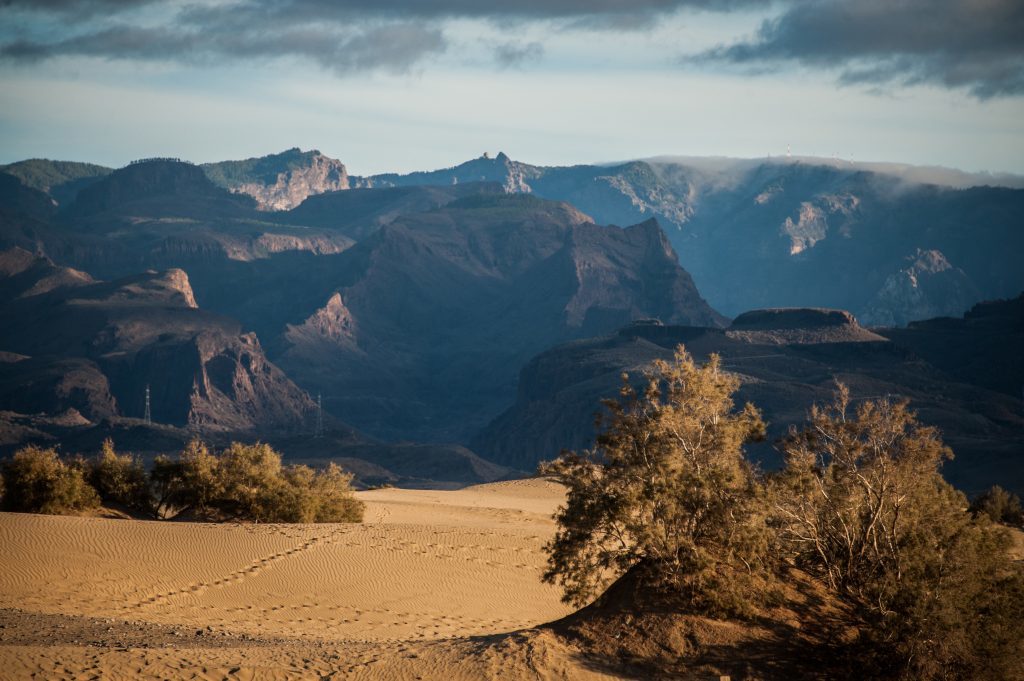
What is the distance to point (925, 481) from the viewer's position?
26.8 metres

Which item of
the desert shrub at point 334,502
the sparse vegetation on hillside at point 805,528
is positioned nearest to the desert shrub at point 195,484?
the desert shrub at point 334,502

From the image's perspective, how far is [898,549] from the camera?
26484 mm

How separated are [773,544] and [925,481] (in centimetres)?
345

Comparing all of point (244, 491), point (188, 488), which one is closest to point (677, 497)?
point (244, 491)

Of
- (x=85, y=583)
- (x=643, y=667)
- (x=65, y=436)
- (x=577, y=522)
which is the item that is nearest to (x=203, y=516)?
(x=85, y=583)

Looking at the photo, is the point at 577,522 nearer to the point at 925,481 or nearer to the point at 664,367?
the point at 664,367

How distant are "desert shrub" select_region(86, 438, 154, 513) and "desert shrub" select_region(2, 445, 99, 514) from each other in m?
3.00

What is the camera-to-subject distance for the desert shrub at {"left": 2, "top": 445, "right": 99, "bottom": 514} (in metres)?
45.4

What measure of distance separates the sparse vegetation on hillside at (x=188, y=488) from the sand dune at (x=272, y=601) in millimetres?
3713

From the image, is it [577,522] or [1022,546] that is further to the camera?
[1022,546]

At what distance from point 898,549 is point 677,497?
4522mm

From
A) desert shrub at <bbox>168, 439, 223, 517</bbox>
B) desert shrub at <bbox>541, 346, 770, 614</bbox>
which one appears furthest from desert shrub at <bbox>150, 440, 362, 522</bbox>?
desert shrub at <bbox>541, 346, 770, 614</bbox>

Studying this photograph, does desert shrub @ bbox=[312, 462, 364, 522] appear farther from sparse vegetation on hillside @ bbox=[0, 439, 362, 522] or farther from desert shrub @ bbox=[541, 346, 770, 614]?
desert shrub @ bbox=[541, 346, 770, 614]

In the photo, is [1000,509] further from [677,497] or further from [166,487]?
[677,497]
